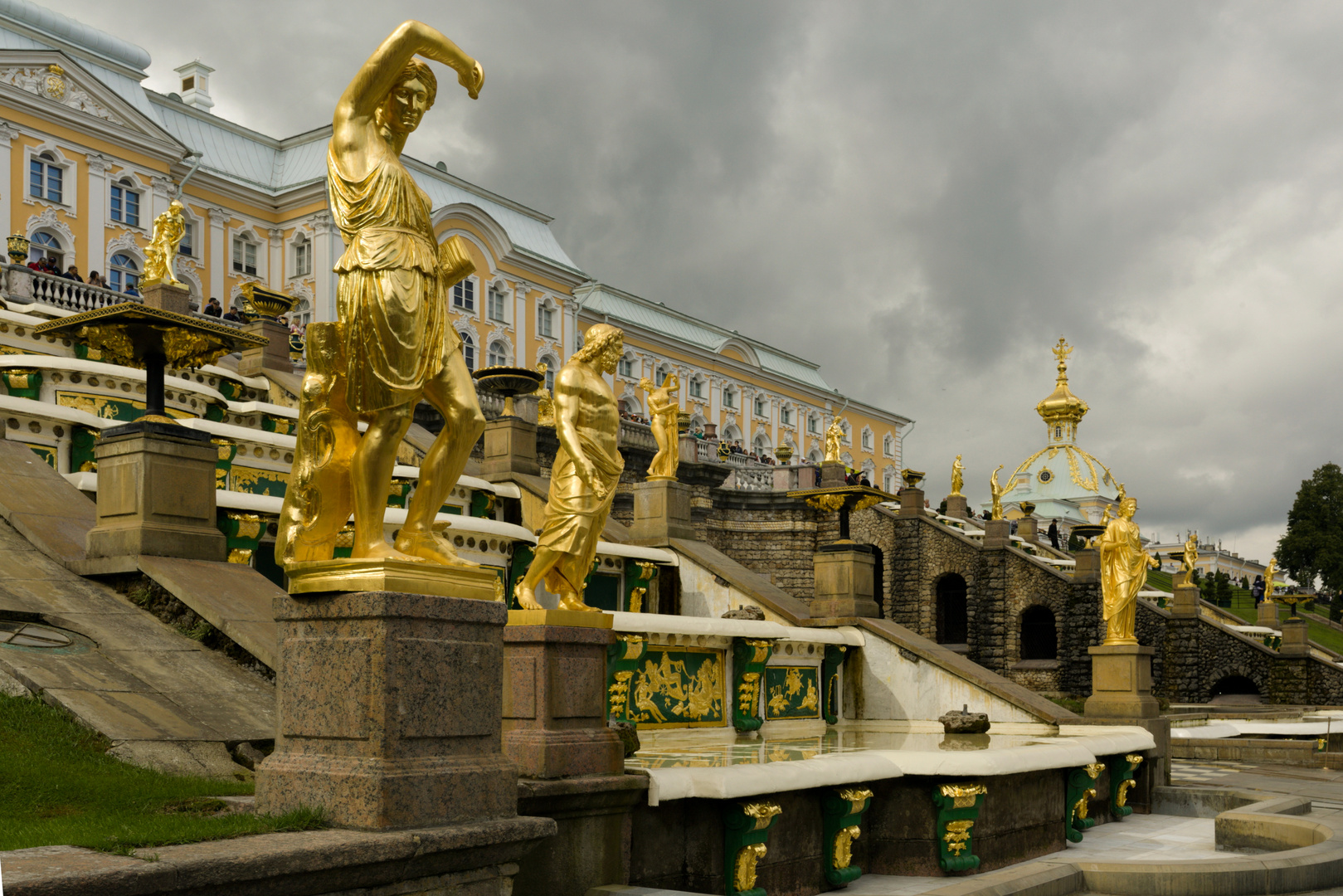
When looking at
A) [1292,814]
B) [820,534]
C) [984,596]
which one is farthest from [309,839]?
[984,596]

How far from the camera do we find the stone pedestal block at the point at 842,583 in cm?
1652

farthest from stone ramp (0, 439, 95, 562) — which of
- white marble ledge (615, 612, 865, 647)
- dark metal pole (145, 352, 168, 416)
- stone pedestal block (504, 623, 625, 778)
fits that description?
white marble ledge (615, 612, 865, 647)

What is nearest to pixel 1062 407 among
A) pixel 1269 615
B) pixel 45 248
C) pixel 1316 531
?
pixel 1316 531

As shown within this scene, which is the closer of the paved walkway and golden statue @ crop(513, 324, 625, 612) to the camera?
golden statue @ crop(513, 324, 625, 612)

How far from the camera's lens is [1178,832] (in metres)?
12.0

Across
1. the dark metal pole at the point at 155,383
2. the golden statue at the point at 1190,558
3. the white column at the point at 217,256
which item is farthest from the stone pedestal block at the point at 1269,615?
the dark metal pole at the point at 155,383

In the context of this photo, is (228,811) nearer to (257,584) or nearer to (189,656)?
(189,656)

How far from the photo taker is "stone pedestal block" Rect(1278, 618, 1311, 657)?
3184 cm

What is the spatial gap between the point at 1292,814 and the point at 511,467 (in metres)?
11.0

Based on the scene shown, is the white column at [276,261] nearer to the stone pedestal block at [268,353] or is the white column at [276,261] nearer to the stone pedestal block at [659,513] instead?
the stone pedestal block at [268,353]

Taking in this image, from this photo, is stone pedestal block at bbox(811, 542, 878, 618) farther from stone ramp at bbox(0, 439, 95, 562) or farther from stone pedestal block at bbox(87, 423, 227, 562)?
stone ramp at bbox(0, 439, 95, 562)

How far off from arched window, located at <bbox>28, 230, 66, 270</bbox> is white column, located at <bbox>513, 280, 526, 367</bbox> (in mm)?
17000

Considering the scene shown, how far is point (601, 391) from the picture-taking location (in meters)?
8.70

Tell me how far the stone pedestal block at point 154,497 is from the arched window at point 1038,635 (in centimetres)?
2928
